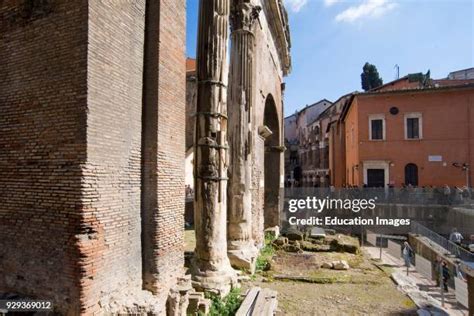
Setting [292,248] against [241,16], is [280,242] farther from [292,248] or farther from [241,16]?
[241,16]

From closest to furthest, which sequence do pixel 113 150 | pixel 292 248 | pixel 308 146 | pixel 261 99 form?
pixel 113 150, pixel 292 248, pixel 261 99, pixel 308 146

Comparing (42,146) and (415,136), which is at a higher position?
(415,136)

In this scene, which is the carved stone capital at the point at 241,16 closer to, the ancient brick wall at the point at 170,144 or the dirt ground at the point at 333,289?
the ancient brick wall at the point at 170,144

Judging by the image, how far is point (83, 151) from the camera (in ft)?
15.0

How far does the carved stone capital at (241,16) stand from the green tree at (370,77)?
38.0 m

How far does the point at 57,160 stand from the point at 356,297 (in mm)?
6850

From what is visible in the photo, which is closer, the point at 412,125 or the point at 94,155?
the point at 94,155

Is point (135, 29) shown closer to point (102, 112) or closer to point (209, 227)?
point (102, 112)

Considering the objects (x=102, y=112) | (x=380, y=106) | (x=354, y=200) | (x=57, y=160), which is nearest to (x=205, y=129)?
(x=102, y=112)

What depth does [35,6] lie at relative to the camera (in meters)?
5.14

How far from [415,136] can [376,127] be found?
2.55m

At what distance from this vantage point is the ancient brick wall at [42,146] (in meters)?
4.60

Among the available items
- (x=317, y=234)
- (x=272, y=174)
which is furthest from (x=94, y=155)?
(x=272, y=174)

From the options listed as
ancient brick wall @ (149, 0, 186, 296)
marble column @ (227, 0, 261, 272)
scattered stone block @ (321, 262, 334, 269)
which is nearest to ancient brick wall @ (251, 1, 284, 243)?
marble column @ (227, 0, 261, 272)
